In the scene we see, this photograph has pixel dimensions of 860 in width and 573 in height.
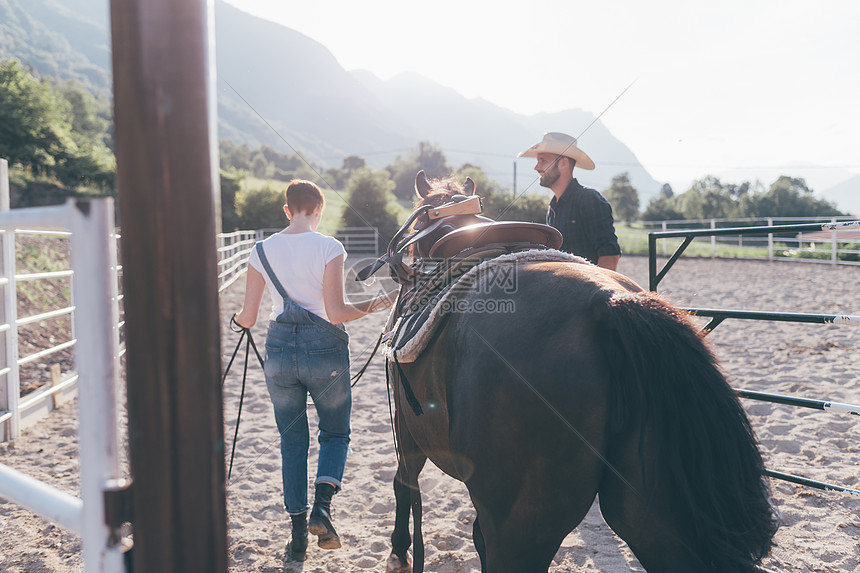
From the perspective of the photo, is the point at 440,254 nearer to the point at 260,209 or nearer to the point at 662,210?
the point at 260,209

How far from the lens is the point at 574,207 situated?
325cm

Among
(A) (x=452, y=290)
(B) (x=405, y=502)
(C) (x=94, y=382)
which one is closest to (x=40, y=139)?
(B) (x=405, y=502)

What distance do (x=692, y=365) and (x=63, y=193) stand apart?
30.3 meters

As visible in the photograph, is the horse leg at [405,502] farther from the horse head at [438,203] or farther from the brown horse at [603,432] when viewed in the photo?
the horse head at [438,203]

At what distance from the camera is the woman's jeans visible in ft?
8.58

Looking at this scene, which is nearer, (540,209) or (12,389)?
(12,389)

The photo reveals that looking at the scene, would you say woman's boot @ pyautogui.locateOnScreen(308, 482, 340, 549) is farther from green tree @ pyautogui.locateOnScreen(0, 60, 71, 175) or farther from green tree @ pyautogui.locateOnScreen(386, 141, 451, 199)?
green tree @ pyautogui.locateOnScreen(386, 141, 451, 199)

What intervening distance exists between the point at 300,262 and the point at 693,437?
6.14ft

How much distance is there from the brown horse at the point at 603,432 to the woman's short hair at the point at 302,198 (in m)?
1.28

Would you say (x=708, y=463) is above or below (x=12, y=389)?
above

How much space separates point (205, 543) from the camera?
31.0 inches

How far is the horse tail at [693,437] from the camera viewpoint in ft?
4.40

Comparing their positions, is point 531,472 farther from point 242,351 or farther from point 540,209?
point 540,209

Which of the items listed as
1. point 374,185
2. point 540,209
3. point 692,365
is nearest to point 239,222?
point 374,185
